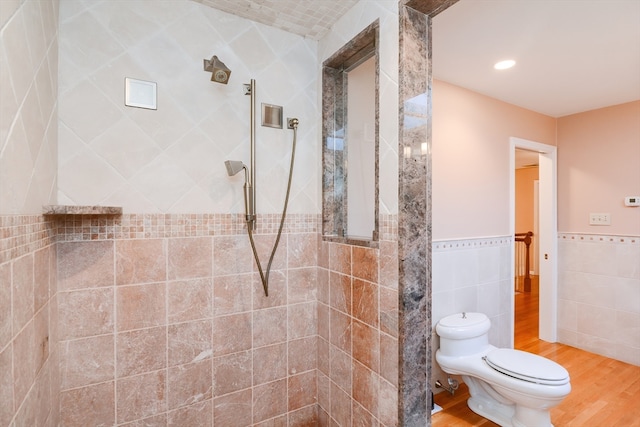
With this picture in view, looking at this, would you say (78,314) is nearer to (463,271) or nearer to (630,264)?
(463,271)

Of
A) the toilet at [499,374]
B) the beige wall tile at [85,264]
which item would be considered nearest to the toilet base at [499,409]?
the toilet at [499,374]

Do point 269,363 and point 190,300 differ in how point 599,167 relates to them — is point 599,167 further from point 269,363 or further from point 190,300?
point 190,300

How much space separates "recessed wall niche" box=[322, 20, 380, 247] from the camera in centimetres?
170

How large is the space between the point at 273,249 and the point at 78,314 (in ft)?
2.99

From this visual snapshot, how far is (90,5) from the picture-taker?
4.45 ft

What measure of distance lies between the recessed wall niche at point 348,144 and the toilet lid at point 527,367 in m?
1.27

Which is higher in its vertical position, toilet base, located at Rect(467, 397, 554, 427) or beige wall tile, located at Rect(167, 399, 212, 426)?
beige wall tile, located at Rect(167, 399, 212, 426)

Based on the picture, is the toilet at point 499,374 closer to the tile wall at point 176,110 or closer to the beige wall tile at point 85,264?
the tile wall at point 176,110

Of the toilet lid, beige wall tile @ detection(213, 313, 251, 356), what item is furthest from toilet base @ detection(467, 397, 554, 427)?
beige wall tile @ detection(213, 313, 251, 356)

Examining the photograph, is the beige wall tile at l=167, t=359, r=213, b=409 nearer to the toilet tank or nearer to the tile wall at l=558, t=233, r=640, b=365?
the toilet tank

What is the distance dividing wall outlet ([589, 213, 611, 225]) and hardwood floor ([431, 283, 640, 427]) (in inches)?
51.3

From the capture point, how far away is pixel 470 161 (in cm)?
262

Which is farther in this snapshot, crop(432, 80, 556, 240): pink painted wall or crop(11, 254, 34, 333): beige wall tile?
crop(432, 80, 556, 240): pink painted wall

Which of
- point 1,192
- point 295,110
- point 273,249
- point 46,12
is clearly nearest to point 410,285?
point 273,249
